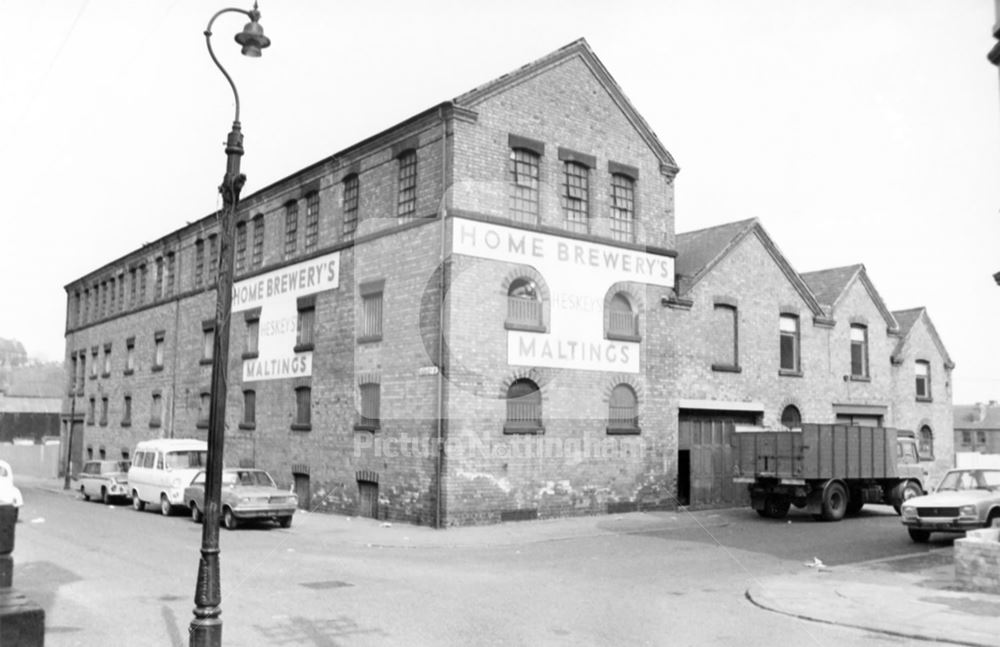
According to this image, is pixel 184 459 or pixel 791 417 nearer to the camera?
pixel 184 459

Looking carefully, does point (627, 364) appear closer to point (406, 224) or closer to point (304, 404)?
point (406, 224)

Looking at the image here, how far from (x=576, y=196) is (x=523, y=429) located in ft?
21.7

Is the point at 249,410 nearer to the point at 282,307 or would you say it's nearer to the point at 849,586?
the point at 282,307

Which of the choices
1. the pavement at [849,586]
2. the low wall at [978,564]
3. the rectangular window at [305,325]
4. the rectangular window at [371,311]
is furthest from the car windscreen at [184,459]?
the low wall at [978,564]

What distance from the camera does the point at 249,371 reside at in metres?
30.3

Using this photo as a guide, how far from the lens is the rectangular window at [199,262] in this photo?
117 feet

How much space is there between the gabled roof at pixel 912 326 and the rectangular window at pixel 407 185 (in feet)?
70.4

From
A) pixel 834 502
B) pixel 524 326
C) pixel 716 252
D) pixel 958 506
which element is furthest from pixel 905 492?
pixel 524 326

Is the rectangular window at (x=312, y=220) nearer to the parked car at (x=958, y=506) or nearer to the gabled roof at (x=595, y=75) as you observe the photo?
the gabled roof at (x=595, y=75)

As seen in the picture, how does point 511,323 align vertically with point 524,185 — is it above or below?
below

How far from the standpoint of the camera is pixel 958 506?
696 inches

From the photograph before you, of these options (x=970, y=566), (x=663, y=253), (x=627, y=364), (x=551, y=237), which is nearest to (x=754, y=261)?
(x=663, y=253)

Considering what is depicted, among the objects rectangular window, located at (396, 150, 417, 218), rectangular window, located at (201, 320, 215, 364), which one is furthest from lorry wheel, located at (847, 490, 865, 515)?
rectangular window, located at (201, 320, 215, 364)

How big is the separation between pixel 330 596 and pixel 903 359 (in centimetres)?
2917
